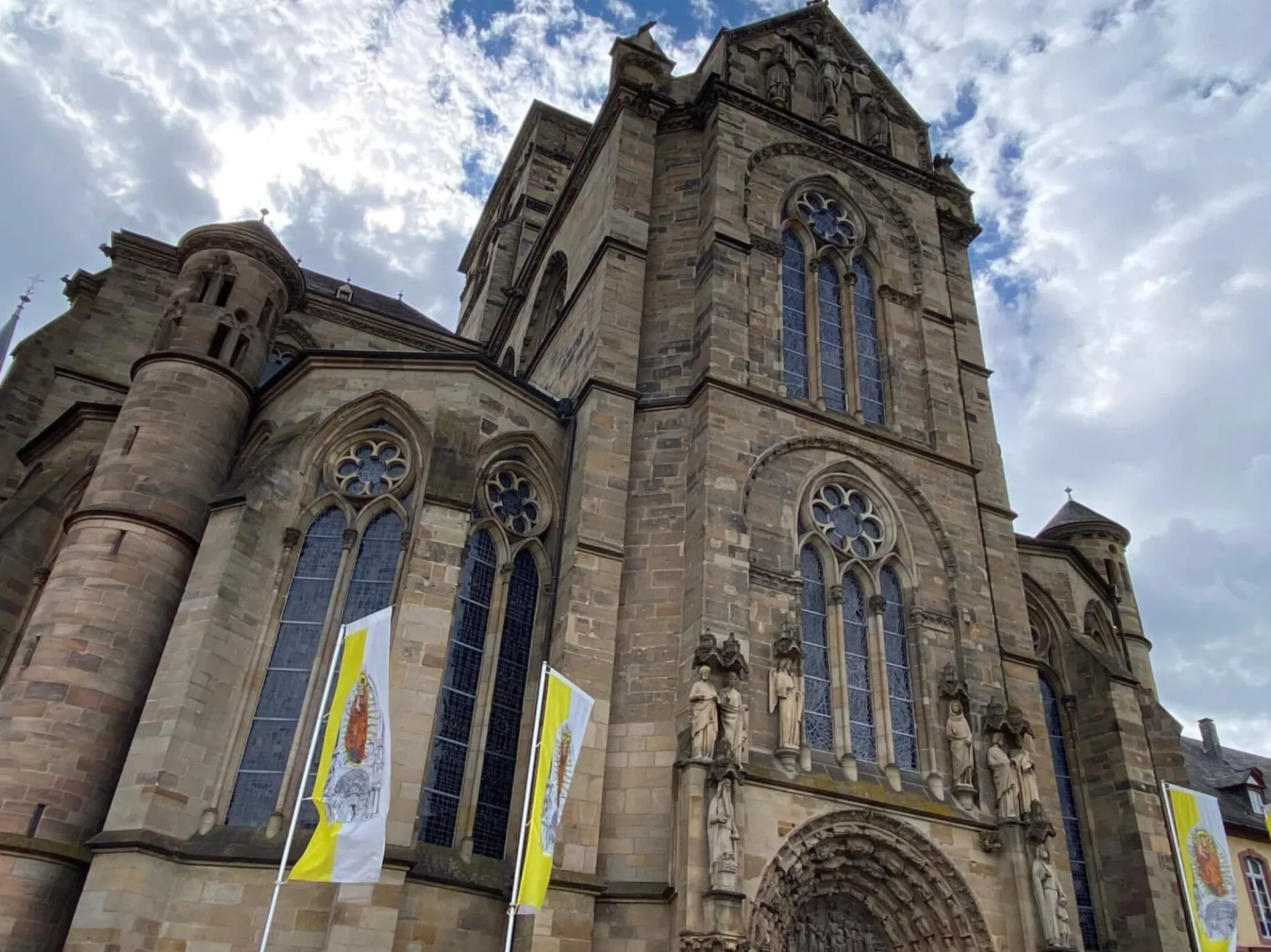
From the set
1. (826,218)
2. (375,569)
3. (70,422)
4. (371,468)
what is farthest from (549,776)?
(826,218)

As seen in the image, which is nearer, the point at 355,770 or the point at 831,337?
the point at 355,770

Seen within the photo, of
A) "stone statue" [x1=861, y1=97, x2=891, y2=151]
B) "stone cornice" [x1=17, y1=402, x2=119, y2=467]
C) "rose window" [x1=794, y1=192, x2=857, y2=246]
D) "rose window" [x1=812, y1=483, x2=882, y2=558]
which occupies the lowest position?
"rose window" [x1=812, y1=483, x2=882, y2=558]

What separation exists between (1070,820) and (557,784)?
38.1 feet

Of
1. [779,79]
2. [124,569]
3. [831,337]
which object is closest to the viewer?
[124,569]

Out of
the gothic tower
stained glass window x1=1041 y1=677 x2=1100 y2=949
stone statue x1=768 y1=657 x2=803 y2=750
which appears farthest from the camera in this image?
stained glass window x1=1041 y1=677 x2=1100 y2=949

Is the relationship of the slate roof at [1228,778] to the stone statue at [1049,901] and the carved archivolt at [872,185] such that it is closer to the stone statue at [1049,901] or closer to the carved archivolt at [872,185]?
the stone statue at [1049,901]

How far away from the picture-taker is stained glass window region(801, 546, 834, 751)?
47.8 feet

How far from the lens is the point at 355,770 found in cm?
1035

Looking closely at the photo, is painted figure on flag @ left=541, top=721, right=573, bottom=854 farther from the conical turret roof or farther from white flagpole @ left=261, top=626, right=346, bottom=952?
the conical turret roof

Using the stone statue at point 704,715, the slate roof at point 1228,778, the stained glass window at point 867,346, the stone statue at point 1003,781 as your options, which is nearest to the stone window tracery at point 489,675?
the stone statue at point 704,715

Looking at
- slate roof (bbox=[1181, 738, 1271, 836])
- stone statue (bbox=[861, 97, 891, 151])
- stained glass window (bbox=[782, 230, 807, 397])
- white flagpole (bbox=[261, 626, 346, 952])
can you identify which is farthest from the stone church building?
slate roof (bbox=[1181, 738, 1271, 836])

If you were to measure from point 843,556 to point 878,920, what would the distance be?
5.29 m

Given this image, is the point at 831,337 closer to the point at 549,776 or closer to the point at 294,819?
the point at 549,776

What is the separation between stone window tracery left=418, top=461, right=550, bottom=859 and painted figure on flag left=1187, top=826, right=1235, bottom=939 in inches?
396
